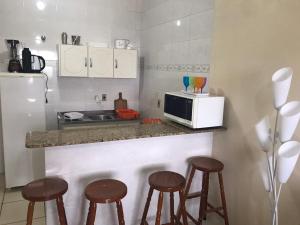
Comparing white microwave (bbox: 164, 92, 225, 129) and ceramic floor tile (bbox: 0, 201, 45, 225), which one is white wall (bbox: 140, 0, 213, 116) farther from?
ceramic floor tile (bbox: 0, 201, 45, 225)

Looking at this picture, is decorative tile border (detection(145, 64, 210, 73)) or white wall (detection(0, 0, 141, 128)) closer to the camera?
decorative tile border (detection(145, 64, 210, 73))

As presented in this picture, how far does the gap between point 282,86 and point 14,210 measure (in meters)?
2.62

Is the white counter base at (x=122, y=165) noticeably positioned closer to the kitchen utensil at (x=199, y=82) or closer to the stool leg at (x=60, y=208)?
the stool leg at (x=60, y=208)

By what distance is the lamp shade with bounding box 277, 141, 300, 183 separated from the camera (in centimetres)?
127

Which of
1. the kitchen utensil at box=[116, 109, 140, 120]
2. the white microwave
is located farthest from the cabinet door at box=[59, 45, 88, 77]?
the white microwave

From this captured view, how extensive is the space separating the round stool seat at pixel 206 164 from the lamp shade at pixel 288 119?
69 cm

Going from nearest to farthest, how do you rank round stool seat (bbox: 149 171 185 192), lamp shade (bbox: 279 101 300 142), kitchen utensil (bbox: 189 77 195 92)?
1. lamp shade (bbox: 279 101 300 142)
2. round stool seat (bbox: 149 171 185 192)
3. kitchen utensil (bbox: 189 77 195 92)

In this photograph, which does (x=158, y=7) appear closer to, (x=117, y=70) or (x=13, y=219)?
(x=117, y=70)

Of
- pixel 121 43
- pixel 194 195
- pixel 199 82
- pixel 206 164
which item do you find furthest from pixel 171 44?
pixel 194 195

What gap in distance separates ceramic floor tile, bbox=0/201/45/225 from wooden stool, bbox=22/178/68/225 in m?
1.00

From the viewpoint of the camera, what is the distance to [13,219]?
91.6 inches

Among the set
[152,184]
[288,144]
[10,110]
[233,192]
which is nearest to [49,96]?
[10,110]

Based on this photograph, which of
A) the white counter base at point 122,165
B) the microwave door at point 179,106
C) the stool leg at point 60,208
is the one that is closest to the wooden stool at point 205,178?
the white counter base at point 122,165

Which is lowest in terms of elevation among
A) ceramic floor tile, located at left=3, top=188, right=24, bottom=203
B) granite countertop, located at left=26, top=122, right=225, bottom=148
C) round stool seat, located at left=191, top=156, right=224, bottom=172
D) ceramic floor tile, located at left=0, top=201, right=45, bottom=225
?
ceramic floor tile, located at left=0, top=201, right=45, bottom=225
